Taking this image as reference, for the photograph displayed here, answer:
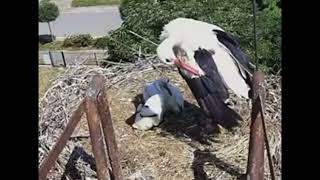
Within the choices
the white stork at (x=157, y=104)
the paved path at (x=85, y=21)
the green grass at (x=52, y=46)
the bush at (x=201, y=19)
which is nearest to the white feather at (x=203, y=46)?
the white stork at (x=157, y=104)

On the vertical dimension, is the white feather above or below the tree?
above

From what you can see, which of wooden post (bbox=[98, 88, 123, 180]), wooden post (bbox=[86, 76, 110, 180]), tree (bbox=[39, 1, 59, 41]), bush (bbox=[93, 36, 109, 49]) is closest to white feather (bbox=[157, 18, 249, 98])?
wooden post (bbox=[98, 88, 123, 180])

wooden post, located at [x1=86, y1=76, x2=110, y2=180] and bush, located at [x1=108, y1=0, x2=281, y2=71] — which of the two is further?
bush, located at [x1=108, y1=0, x2=281, y2=71]

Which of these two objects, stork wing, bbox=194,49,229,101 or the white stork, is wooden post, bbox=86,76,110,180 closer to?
stork wing, bbox=194,49,229,101

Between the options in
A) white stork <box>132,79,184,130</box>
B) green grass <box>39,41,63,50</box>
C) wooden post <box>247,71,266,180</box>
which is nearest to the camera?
wooden post <box>247,71,266,180</box>

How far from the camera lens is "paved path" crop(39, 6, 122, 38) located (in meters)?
9.06

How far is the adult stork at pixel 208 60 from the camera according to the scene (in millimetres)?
1681

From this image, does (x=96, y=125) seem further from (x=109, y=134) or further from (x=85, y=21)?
(x=85, y=21)

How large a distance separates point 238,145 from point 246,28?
236cm

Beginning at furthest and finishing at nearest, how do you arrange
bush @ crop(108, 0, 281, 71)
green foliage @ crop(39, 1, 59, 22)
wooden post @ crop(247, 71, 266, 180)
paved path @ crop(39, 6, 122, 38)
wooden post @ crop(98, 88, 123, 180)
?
1. paved path @ crop(39, 6, 122, 38)
2. green foliage @ crop(39, 1, 59, 22)
3. bush @ crop(108, 0, 281, 71)
4. wooden post @ crop(98, 88, 123, 180)
5. wooden post @ crop(247, 71, 266, 180)

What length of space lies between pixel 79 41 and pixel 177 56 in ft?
20.8

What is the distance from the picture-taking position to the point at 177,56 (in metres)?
1.81

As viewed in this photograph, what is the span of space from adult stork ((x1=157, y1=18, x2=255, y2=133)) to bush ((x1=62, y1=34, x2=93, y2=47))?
6.18m
